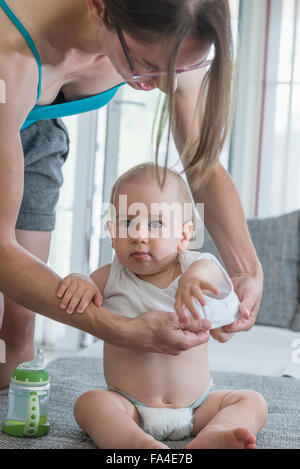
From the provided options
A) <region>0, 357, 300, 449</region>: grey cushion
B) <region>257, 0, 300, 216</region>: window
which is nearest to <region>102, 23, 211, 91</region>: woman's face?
<region>0, 357, 300, 449</region>: grey cushion

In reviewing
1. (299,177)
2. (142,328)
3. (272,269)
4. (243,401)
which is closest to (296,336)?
(272,269)

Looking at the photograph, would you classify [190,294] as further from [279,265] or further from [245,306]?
[279,265]

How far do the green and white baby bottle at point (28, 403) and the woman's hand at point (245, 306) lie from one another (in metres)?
0.35

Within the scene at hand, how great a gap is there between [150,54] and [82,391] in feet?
2.94

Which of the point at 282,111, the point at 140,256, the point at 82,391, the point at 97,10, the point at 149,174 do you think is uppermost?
the point at 282,111

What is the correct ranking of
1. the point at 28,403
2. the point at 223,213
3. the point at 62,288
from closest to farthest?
the point at 62,288 < the point at 28,403 < the point at 223,213

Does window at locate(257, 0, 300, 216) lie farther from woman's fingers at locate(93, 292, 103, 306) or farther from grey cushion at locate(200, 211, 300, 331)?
woman's fingers at locate(93, 292, 103, 306)

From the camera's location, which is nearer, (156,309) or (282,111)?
(156,309)

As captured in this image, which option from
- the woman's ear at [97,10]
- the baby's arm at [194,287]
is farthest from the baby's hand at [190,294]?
the woman's ear at [97,10]

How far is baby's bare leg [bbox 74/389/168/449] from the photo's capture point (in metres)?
1.05

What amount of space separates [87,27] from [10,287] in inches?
20.8

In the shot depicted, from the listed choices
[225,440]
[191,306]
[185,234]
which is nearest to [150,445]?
[225,440]

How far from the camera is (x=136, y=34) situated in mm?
991

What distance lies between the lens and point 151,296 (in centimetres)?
125
